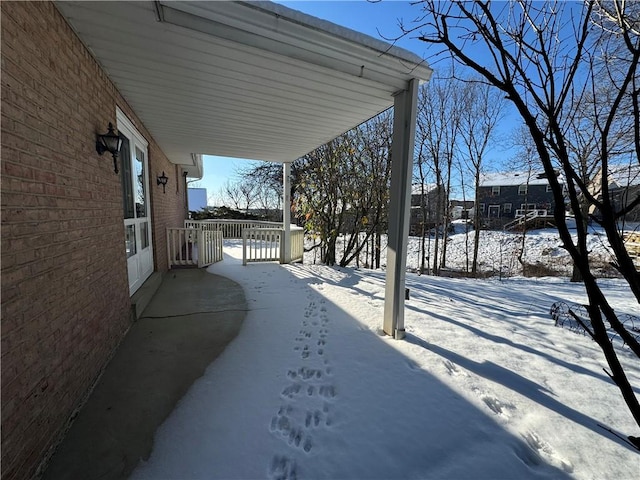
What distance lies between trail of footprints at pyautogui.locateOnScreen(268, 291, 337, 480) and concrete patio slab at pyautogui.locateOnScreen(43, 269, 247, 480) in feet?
2.60

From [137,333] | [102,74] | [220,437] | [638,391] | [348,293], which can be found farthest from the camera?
[348,293]

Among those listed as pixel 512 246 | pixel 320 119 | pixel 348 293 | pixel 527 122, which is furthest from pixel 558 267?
pixel 527 122

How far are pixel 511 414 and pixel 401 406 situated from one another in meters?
0.77

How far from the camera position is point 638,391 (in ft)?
7.45

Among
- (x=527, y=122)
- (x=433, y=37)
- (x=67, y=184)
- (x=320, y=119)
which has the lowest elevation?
(x=67, y=184)

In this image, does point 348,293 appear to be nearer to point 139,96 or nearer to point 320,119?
point 320,119

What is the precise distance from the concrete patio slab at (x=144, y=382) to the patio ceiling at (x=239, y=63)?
2.77 m

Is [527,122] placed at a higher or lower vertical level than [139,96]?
lower

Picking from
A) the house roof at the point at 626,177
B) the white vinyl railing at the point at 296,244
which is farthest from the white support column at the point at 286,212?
the house roof at the point at 626,177

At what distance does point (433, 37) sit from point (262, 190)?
2270 cm

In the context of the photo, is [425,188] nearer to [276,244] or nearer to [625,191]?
[276,244]

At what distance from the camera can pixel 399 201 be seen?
306 centimetres

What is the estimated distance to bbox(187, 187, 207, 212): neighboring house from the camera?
18.1 meters

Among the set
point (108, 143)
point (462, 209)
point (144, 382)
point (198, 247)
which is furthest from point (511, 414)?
point (462, 209)
